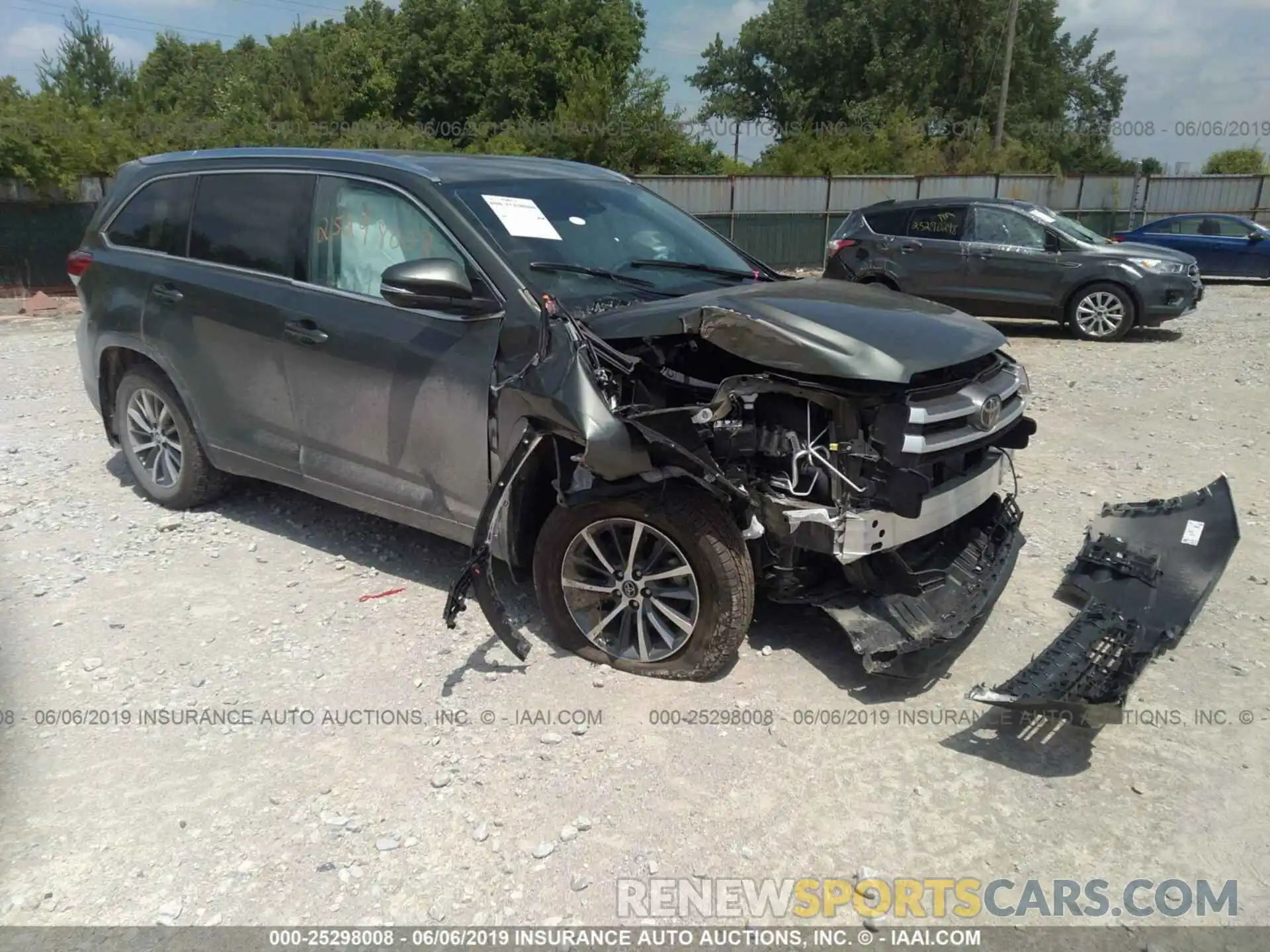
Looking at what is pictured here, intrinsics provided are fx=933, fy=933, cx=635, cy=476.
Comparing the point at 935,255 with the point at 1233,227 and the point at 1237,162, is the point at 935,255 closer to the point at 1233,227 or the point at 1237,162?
the point at 1233,227

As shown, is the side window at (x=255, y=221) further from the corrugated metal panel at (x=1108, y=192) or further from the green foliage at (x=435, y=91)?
the corrugated metal panel at (x=1108, y=192)

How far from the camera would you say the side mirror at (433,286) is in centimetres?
350

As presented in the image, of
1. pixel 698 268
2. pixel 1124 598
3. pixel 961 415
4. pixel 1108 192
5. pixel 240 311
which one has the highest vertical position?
pixel 1108 192

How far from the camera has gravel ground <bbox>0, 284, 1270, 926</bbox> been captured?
270cm

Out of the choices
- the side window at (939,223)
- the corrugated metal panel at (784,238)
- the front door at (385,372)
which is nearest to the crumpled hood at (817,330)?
the front door at (385,372)

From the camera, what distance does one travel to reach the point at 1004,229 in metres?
12.1

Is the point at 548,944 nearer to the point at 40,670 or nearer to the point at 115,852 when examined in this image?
the point at 115,852

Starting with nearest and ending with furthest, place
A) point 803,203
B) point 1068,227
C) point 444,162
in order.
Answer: point 444,162, point 1068,227, point 803,203

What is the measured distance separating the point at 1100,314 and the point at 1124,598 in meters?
8.87

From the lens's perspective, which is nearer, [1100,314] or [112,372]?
[112,372]

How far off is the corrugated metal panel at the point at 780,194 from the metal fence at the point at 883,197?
16 mm

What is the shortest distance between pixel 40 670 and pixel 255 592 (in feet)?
3.04

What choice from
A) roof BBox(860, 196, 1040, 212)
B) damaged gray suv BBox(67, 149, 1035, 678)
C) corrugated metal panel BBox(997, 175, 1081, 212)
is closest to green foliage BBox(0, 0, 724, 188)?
corrugated metal panel BBox(997, 175, 1081, 212)

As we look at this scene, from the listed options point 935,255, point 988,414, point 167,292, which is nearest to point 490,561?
point 988,414
